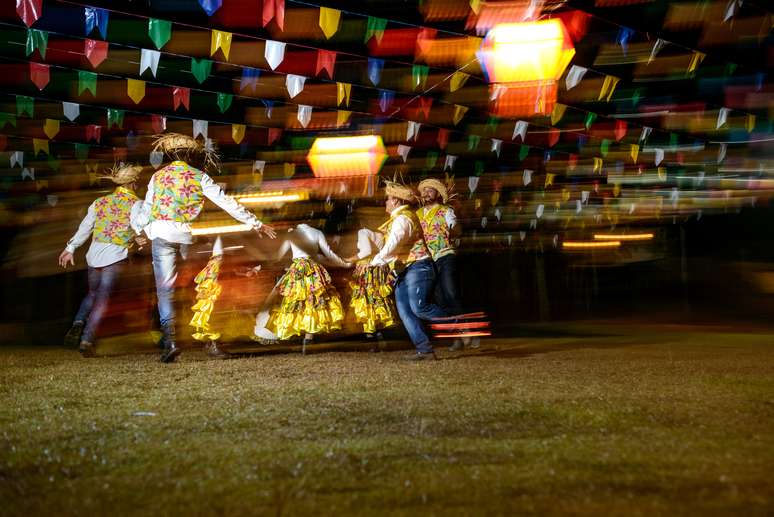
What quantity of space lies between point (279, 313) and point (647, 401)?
3.87 meters

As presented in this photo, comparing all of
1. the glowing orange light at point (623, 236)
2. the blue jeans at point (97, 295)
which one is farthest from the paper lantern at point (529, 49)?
the glowing orange light at point (623, 236)

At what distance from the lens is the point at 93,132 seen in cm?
1103

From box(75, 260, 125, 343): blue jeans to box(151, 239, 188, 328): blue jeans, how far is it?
0.94 meters

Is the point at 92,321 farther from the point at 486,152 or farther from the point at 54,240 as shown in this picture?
the point at 54,240

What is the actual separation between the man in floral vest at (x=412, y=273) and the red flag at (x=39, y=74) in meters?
4.75

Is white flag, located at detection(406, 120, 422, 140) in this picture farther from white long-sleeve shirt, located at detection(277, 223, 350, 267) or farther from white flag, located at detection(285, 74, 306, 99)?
white long-sleeve shirt, located at detection(277, 223, 350, 267)

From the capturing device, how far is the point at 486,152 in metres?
12.6

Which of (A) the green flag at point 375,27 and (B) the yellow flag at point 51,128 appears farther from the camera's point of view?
(B) the yellow flag at point 51,128

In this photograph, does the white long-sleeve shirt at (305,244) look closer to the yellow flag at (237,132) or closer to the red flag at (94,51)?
the red flag at (94,51)

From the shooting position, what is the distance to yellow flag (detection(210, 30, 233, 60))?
7176 mm

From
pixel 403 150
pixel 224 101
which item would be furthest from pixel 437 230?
pixel 403 150

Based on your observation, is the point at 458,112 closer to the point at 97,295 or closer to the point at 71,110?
the point at 71,110

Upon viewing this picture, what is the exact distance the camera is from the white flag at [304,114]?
9875 millimetres

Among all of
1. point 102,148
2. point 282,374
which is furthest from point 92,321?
point 102,148
